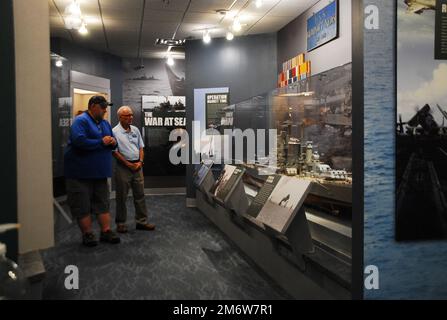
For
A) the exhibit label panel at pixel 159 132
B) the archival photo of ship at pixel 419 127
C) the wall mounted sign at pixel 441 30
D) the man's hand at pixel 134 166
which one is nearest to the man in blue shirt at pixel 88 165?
the man's hand at pixel 134 166

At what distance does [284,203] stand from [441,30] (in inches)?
56.7

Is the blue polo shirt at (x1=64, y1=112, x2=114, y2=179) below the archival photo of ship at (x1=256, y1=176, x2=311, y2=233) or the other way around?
the other way around

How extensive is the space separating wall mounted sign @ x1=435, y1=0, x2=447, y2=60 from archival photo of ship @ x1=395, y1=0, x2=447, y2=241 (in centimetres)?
2

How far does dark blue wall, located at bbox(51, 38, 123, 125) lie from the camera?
7.47 m

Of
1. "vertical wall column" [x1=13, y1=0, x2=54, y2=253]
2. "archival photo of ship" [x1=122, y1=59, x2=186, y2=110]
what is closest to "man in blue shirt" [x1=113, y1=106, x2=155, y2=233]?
"vertical wall column" [x1=13, y1=0, x2=54, y2=253]

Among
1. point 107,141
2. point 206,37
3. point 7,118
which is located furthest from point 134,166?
point 7,118

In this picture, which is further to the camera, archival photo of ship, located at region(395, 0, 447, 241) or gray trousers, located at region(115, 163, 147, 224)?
gray trousers, located at region(115, 163, 147, 224)

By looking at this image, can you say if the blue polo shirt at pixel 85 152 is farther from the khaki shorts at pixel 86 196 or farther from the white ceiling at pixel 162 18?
the white ceiling at pixel 162 18

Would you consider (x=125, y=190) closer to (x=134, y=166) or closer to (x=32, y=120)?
(x=134, y=166)

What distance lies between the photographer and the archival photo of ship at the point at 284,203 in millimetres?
2770

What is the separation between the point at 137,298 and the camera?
3.07 metres

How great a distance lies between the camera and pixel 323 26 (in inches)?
207

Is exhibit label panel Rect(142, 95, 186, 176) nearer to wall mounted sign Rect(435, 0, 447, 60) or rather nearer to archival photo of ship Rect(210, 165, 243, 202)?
archival photo of ship Rect(210, 165, 243, 202)

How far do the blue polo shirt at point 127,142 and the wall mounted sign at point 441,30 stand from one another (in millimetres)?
3884
